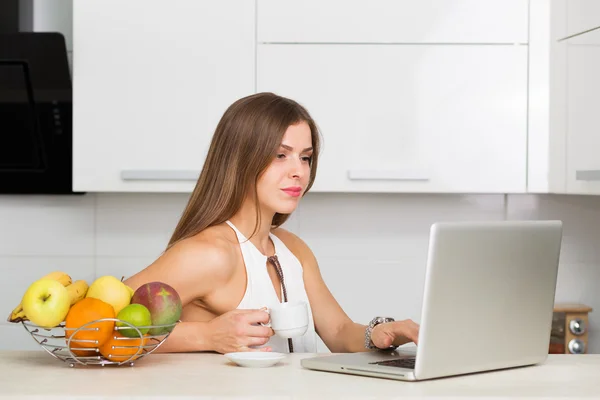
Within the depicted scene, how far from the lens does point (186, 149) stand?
8.97 feet

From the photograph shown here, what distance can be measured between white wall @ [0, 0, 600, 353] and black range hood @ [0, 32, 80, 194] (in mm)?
155

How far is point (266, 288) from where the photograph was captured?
201 centimetres

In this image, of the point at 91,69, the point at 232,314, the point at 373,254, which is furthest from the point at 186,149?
the point at 232,314

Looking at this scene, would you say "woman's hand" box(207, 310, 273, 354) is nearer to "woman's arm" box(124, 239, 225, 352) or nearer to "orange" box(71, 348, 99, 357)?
"woman's arm" box(124, 239, 225, 352)

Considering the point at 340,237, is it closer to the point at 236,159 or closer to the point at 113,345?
the point at 236,159

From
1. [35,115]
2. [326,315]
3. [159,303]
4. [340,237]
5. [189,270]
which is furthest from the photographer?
[340,237]

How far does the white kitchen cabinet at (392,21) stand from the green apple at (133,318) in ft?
4.81

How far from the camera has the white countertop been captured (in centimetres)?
125

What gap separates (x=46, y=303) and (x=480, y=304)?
2.24ft

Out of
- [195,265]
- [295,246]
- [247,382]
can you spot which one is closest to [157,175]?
[295,246]

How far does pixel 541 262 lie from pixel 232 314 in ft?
1.84

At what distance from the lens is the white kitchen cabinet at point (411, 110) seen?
8.96 feet

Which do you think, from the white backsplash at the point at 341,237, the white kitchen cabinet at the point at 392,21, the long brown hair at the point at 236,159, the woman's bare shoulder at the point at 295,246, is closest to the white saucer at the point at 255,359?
the long brown hair at the point at 236,159

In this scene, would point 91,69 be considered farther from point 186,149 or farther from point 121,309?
point 121,309
